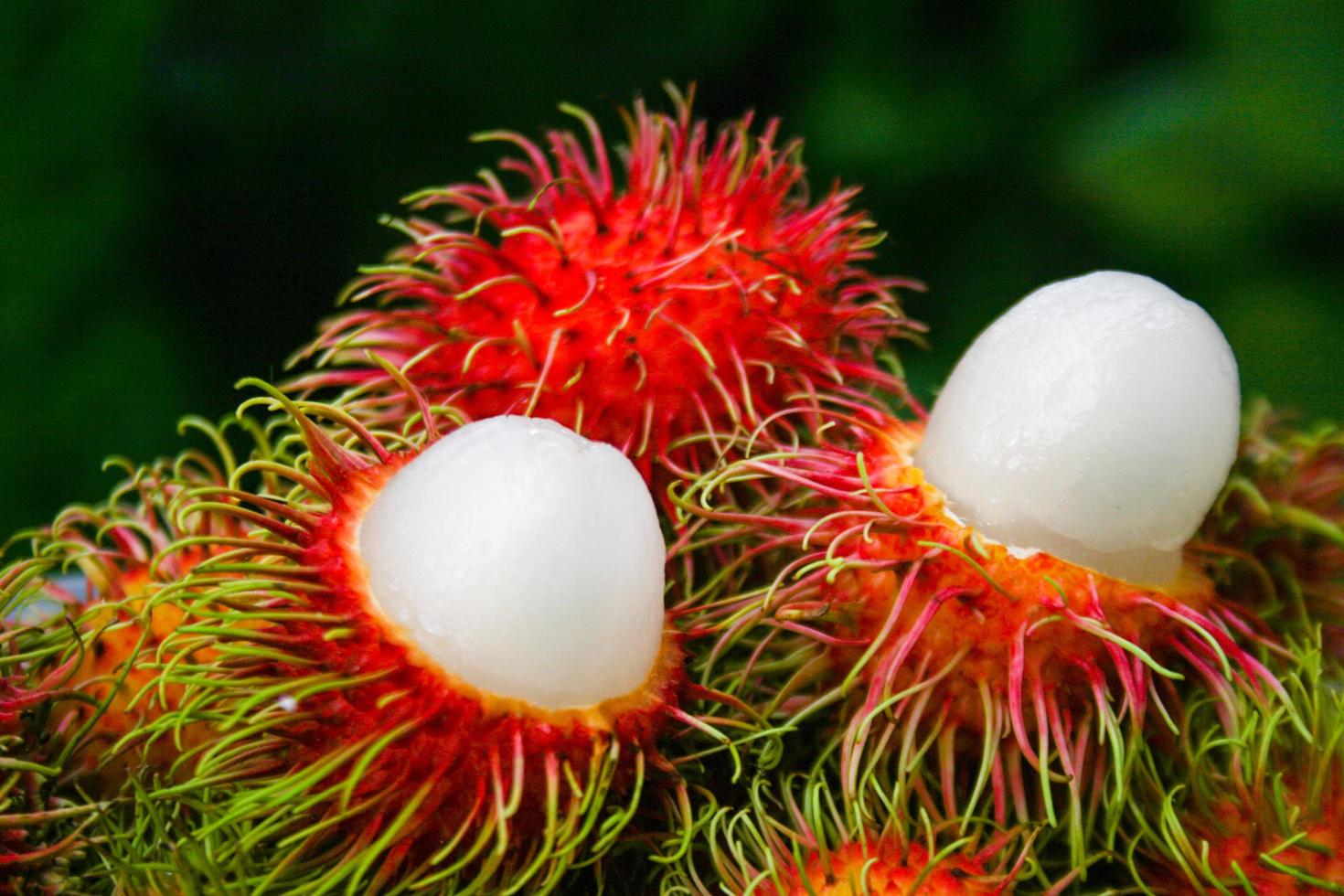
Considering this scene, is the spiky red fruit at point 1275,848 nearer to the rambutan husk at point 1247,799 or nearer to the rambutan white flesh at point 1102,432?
the rambutan husk at point 1247,799

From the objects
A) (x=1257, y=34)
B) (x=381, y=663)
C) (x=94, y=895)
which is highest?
(x=1257, y=34)

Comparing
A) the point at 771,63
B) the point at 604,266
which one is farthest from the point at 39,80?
the point at 604,266

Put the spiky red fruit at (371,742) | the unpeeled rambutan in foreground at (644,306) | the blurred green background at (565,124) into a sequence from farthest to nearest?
the blurred green background at (565,124), the unpeeled rambutan in foreground at (644,306), the spiky red fruit at (371,742)

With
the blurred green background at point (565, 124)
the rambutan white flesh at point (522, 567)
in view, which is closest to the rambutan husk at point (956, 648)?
the rambutan white flesh at point (522, 567)

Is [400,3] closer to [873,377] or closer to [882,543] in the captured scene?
[873,377]

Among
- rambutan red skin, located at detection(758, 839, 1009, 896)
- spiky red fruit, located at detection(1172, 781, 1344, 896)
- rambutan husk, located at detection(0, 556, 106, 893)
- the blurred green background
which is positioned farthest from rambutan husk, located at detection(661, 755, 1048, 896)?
the blurred green background

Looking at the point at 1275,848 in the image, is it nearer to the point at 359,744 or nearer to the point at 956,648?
the point at 956,648

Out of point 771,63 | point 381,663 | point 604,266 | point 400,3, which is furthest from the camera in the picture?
point 771,63
